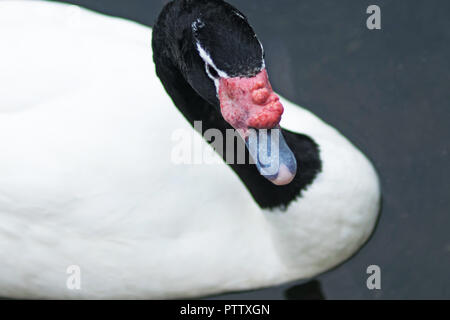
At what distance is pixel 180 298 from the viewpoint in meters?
3.62

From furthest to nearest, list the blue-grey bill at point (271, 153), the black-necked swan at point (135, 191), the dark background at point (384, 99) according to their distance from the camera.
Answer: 1. the dark background at point (384, 99)
2. the black-necked swan at point (135, 191)
3. the blue-grey bill at point (271, 153)

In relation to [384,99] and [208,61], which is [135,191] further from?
[384,99]

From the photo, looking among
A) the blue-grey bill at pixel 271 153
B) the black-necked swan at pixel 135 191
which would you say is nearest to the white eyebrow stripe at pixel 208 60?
the blue-grey bill at pixel 271 153

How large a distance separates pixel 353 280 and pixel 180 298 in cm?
66

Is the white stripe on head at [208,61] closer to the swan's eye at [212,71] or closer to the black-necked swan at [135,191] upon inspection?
the swan's eye at [212,71]

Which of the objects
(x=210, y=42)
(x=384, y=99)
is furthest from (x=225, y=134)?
(x=384, y=99)

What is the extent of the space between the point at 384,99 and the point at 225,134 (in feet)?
3.40

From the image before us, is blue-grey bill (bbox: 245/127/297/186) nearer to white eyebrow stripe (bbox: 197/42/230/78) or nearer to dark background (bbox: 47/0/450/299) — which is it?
white eyebrow stripe (bbox: 197/42/230/78)

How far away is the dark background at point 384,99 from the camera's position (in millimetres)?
3695

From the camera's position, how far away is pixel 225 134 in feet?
10.9

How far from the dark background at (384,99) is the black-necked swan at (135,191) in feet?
0.63

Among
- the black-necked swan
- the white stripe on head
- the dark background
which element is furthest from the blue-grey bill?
the dark background

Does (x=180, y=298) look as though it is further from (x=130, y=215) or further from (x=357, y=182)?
(x=357, y=182)
